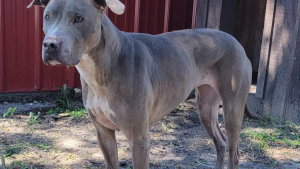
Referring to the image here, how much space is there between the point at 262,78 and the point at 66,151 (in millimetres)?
3423

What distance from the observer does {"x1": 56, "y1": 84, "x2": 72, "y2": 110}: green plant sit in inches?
247

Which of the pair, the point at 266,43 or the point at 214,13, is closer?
the point at 266,43

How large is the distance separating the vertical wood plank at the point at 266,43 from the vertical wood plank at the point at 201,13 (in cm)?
121

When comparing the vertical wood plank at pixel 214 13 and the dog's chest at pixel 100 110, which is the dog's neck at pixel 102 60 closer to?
the dog's chest at pixel 100 110

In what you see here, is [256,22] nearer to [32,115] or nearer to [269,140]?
[269,140]

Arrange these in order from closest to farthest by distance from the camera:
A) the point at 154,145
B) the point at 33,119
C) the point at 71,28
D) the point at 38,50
→ the point at 71,28 → the point at 154,145 → the point at 33,119 → the point at 38,50

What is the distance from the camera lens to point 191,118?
6.22 metres

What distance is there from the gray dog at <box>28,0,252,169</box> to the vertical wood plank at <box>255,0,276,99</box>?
2.08 metres

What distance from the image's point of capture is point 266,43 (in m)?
6.08

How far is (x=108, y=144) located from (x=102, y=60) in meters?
0.89

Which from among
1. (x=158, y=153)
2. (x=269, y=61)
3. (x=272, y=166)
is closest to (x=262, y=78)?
(x=269, y=61)

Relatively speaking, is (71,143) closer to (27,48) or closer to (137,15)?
(27,48)

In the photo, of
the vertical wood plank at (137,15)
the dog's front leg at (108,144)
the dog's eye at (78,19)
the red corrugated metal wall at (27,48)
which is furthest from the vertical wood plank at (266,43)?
the dog's eye at (78,19)

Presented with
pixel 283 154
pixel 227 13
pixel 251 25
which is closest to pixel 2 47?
pixel 227 13
